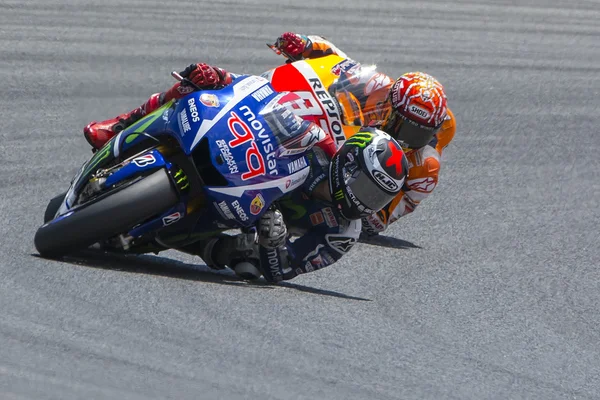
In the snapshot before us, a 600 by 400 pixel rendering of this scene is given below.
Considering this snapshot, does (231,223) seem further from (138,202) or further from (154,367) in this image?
(154,367)

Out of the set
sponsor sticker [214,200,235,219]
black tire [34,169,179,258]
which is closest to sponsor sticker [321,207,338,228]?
sponsor sticker [214,200,235,219]

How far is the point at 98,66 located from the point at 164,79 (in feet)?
2.20

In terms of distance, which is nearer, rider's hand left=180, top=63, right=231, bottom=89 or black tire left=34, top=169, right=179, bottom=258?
black tire left=34, top=169, right=179, bottom=258

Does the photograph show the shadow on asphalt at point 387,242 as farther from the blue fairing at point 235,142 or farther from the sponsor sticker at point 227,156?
the sponsor sticker at point 227,156

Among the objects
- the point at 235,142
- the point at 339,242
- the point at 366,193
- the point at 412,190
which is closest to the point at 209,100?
the point at 235,142

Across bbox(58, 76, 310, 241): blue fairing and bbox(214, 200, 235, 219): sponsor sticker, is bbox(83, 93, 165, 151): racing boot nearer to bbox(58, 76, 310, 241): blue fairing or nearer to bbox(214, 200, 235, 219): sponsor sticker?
bbox(58, 76, 310, 241): blue fairing

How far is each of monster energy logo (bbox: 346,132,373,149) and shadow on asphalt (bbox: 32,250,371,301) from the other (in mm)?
919

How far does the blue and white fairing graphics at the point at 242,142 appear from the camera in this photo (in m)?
6.47

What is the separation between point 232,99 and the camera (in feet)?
21.8

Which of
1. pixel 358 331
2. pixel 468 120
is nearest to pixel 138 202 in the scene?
pixel 358 331

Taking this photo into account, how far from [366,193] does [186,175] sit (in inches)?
43.5

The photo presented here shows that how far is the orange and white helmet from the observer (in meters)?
8.05

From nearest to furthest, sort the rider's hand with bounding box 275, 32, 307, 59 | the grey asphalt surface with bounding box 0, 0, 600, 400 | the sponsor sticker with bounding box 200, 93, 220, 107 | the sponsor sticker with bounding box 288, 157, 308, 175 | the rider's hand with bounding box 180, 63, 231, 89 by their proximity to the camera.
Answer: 1. the grey asphalt surface with bounding box 0, 0, 600, 400
2. the sponsor sticker with bounding box 200, 93, 220, 107
3. the sponsor sticker with bounding box 288, 157, 308, 175
4. the rider's hand with bounding box 180, 63, 231, 89
5. the rider's hand with bounding box 275, 32, 307, 59

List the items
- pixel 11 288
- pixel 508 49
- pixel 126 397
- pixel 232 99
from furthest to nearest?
pixel 508 49, pixel 232 99, pixel 11 288, pixel 126 397
